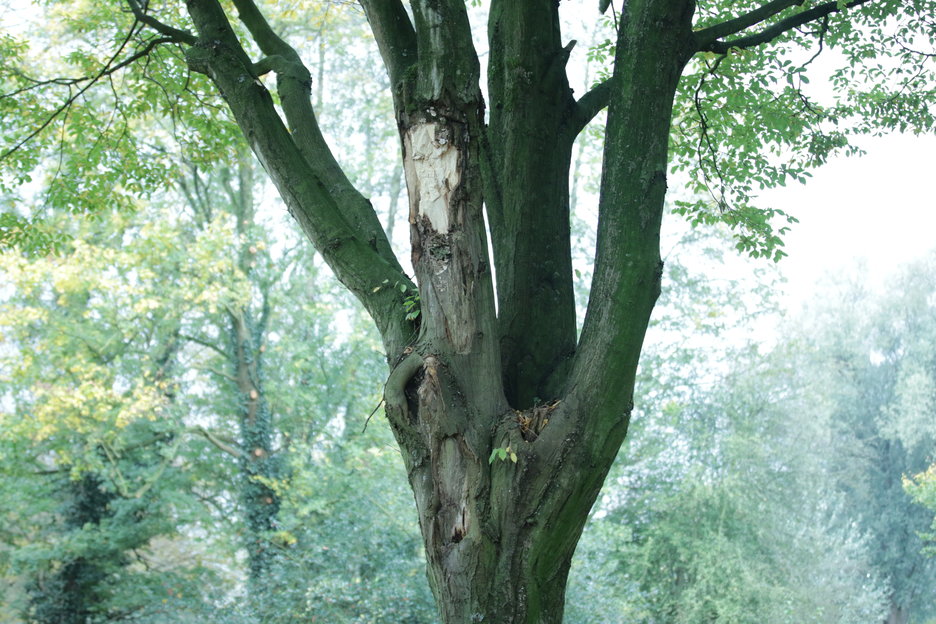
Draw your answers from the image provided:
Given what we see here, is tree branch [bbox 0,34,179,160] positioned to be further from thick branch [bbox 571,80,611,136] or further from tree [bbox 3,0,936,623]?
thick branch [bbox 571,80,611,136]

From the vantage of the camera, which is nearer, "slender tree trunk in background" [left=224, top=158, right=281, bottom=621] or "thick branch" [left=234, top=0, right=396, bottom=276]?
"thick branch" [left=234, top=0, right=396, bottom=276]

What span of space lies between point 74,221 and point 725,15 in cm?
1223

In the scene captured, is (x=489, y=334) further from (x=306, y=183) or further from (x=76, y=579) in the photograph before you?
(x=76, y=579)

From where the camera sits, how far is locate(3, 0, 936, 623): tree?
8.84 ft

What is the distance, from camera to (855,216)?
2052 cm

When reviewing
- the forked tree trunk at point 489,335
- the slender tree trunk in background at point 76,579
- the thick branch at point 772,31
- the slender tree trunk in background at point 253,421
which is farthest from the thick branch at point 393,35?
the slender tree trunk in background at point 76,579

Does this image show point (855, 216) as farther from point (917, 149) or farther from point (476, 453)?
point (476, 453)

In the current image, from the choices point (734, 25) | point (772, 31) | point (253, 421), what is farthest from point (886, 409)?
point (734, 25)

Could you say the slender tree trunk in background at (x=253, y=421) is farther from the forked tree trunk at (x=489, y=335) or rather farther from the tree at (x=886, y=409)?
the tree at (x=886, y=409)

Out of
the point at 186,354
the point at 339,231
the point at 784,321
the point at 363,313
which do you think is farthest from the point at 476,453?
the point at 784,321

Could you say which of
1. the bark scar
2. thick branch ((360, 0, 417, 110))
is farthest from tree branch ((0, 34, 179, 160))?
the bark scar

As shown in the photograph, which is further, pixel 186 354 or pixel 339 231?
pixel 186 354

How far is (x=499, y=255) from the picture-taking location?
11.0 feet

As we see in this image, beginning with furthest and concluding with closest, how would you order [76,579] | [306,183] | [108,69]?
[76,579] < [108,69] < [306,183]
